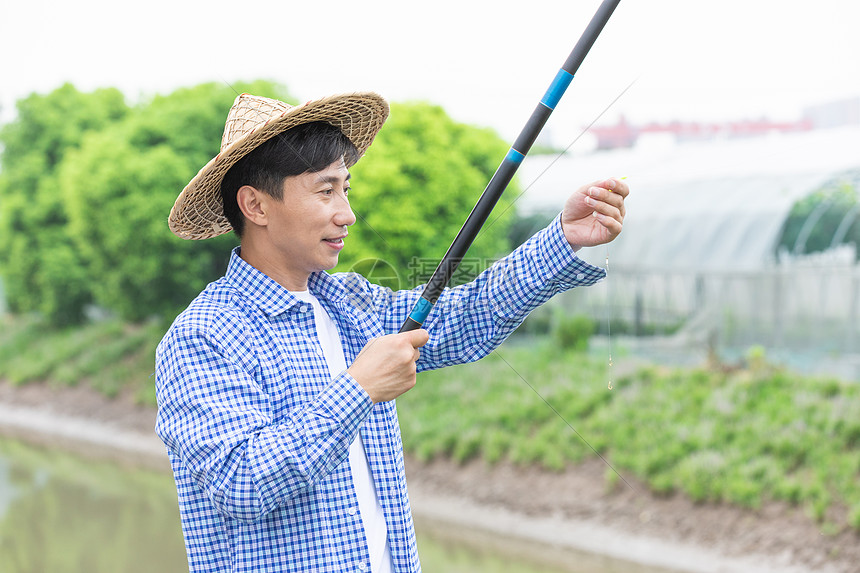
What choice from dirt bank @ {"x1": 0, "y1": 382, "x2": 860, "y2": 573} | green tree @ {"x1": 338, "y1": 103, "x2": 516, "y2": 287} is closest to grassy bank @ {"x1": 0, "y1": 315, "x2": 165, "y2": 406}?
green tree @ {"x1": 338, "y1": 103, "x2": 516, "y2": 287}

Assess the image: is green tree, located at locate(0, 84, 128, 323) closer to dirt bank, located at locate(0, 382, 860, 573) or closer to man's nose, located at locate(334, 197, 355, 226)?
dirt bank, located at locate(0, 382, 860, 573)

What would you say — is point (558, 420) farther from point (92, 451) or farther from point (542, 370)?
point (92, 451)

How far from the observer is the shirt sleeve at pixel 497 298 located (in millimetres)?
1711

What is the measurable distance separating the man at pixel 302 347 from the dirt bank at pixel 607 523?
3767mm

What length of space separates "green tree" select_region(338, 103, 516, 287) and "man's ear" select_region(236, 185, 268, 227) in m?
4.77

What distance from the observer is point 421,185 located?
798 cm

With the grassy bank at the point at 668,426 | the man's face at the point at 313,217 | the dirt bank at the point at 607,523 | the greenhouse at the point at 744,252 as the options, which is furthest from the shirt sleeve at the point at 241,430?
the greenhouse at the point at 744,252

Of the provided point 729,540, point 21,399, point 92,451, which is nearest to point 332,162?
point 729,540

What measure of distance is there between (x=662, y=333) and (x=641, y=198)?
216 centimetres

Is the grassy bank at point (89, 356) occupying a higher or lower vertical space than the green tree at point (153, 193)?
lower

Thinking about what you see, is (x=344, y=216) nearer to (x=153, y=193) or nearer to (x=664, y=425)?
(x=664, y=425)

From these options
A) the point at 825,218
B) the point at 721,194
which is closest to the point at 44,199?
the point at 721,194

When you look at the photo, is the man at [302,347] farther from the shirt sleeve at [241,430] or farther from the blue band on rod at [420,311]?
the blue band on rod at [420,311]

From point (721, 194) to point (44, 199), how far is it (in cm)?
1009
